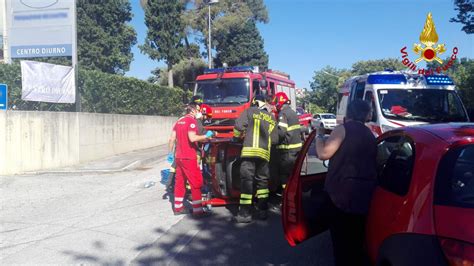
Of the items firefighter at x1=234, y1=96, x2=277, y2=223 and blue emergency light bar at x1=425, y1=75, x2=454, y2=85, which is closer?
firefighter at x1=234, y1=96, x2=277, y2=223

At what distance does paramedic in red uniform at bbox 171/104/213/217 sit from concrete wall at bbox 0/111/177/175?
6.10 metres

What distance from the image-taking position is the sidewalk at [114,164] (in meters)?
12.0

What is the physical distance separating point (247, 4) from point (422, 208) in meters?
36.2

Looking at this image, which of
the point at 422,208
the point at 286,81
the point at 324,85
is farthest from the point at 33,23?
the point at 324,85

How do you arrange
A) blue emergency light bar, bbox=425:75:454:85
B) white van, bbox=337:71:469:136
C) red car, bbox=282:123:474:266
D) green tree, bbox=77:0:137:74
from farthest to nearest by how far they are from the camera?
green tree, bbox=77:0:137:74 → blue emergency light bar, bbox=425:75:454:85 → white van, bbox=337:71:469:136 → red car, bbox=282:123:474:266

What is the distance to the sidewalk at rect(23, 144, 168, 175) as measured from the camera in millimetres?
11962

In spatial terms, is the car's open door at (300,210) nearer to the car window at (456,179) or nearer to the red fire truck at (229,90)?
the car window at (456,179)

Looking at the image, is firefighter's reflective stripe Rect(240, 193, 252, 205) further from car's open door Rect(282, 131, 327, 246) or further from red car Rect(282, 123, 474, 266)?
red car Rect(282, 123, 474, 266)

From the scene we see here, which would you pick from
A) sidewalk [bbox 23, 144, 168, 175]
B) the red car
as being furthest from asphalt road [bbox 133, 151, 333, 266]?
sidewalk [bbox 23, 144, 168, 175]

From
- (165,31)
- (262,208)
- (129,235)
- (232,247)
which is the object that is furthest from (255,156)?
(165,31)

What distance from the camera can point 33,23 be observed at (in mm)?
14664

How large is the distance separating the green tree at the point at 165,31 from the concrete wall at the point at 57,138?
591 inches

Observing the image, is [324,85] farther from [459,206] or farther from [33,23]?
[459,206]

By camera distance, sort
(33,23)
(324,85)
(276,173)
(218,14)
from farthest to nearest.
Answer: (324,85), (218,14), (33,23), (276,173)
